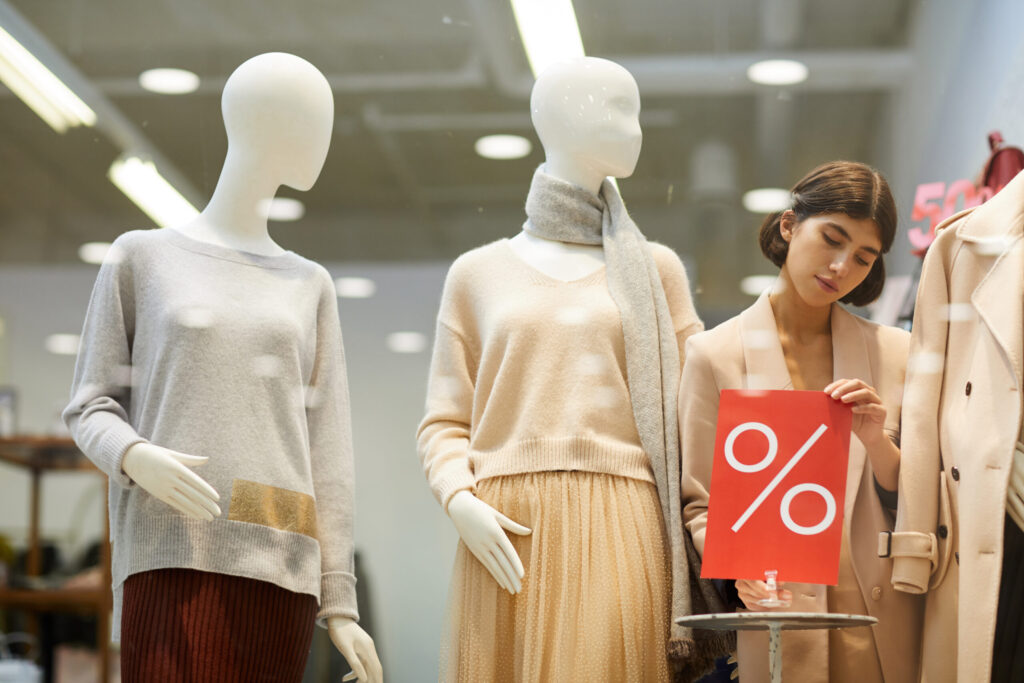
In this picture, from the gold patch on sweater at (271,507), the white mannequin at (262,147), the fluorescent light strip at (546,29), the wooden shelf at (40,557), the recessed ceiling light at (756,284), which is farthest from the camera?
the wooden shelf at (40,557)

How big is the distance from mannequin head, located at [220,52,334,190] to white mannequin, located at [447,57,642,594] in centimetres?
43

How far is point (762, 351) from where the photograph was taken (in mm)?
2162

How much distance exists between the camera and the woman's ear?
2.23m

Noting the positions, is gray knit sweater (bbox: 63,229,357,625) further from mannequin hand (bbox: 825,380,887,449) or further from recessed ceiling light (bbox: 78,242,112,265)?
mannequin hand (bbox: 825,380,887,449)

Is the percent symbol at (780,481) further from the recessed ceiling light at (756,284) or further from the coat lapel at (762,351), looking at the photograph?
the recessed ceiling light at (756,284)

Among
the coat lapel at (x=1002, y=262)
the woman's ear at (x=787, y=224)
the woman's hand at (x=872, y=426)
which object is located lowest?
the woman's hand at (x=872, y=426)

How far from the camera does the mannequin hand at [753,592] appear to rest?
1919 mm

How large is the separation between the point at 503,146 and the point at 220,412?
972 millimetres

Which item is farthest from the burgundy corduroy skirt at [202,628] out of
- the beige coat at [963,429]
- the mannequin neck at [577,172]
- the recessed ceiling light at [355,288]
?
the beige coat at [963,429]

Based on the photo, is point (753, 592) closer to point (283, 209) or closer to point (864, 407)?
point (864, 407)

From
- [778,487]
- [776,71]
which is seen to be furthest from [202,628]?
[776,71]

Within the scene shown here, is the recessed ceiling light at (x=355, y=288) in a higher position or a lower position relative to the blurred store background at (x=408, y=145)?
lower

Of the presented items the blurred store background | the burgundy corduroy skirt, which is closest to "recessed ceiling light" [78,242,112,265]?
the blurred store background

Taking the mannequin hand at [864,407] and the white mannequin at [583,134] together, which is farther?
the white mannequin at [583,134]
